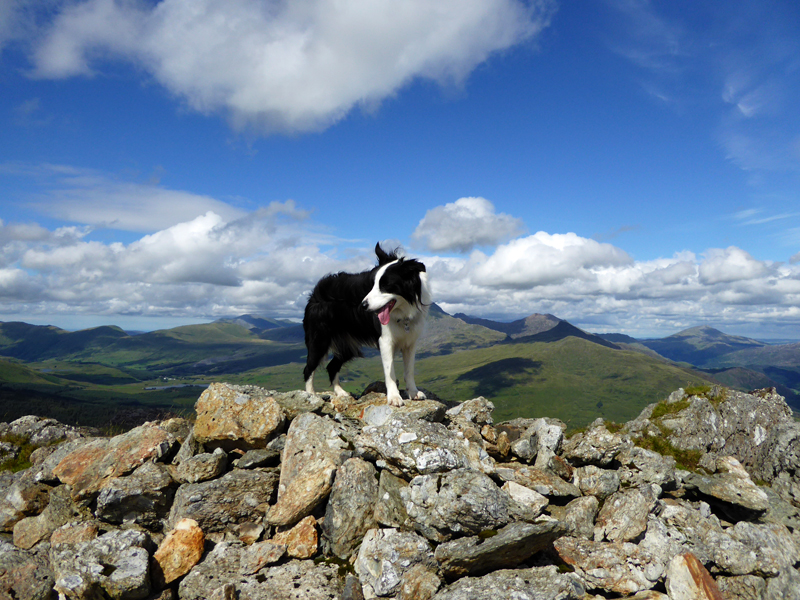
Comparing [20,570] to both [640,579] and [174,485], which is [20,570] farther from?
[640,579]

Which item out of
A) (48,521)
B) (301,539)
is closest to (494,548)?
(301,539)

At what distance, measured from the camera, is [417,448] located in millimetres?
8477

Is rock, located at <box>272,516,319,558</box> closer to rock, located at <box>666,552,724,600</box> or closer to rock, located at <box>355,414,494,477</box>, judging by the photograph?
rock, located at <box>355,414,494,477</box>

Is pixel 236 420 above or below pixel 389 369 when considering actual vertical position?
below

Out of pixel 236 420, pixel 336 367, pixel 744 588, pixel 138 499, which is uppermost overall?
pixel 336 367

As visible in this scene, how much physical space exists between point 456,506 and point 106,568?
6.39 metres

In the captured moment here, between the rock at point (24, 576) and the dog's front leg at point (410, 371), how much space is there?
863cm

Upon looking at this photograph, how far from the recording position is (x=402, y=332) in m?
11.6

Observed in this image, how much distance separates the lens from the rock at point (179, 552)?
7.71 m

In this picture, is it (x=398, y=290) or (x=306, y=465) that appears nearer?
(x=306, y=465)

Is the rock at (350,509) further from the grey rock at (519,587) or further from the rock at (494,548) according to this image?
the grey rock at (519,587)

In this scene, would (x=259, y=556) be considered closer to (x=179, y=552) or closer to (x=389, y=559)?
(x=179, y=552)

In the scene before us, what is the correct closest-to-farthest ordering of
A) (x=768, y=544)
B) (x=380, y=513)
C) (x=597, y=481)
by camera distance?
1. (x=380, y=513)
2. (x=768, y=544)
3. (x=597, y=481)

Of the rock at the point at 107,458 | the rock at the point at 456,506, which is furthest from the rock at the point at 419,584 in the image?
the rock at the point at 107,458
